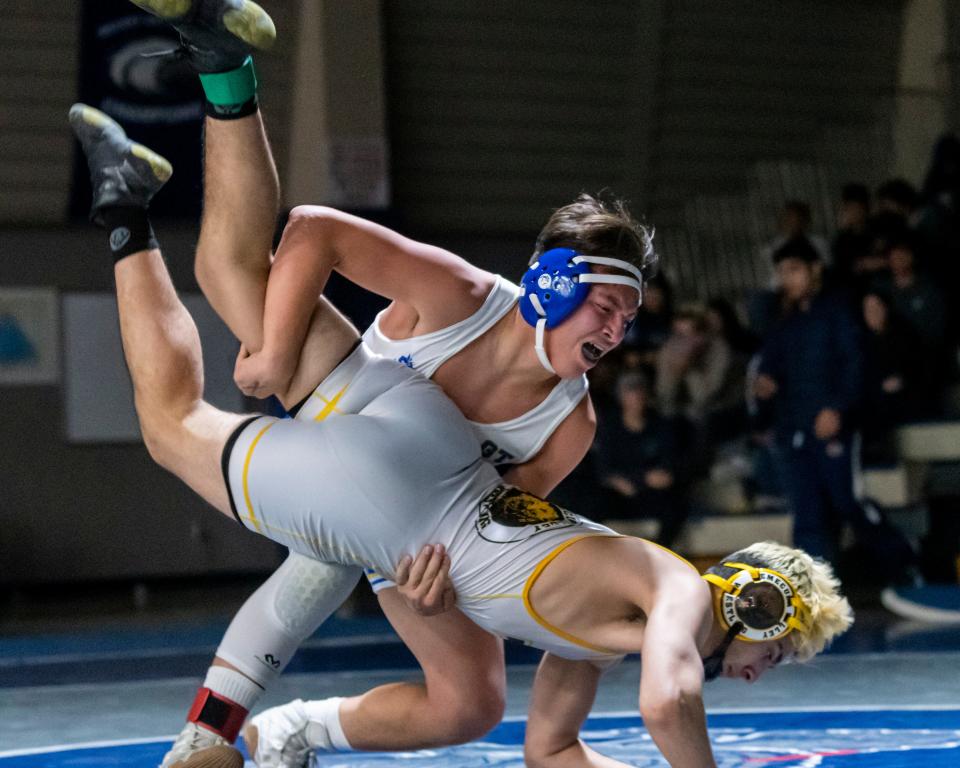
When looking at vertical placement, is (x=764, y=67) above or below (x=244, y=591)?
above

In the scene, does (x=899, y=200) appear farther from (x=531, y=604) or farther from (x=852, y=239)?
(x=531, y=604)

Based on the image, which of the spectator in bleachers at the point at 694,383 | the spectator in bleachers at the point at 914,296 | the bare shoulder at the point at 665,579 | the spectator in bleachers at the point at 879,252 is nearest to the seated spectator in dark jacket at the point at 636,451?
the spectator in bleachers at the point at 694,383

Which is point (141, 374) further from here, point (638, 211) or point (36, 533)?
point (638, 211)

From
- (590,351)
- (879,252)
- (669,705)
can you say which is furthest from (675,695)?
(879,252)

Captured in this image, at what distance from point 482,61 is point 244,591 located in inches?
162

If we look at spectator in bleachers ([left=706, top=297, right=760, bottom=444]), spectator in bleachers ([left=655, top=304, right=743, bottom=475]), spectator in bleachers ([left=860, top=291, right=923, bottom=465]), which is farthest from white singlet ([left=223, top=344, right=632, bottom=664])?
spectator in bleachers ([left=706, top=297, right=760, bottom=444])

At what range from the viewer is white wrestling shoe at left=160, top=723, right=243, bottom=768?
312 centimetres

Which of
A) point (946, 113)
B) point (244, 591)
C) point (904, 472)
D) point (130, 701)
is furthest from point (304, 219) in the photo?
point (946, 113)

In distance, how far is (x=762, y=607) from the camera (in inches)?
116

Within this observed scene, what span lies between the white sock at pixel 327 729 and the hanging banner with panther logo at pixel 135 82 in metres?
Answer: 6.68

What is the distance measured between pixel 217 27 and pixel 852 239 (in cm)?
586

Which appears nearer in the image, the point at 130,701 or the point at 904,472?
the point at 130,701

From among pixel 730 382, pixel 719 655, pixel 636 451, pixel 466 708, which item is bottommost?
pixel 636 451

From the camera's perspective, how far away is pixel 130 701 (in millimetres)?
5305
